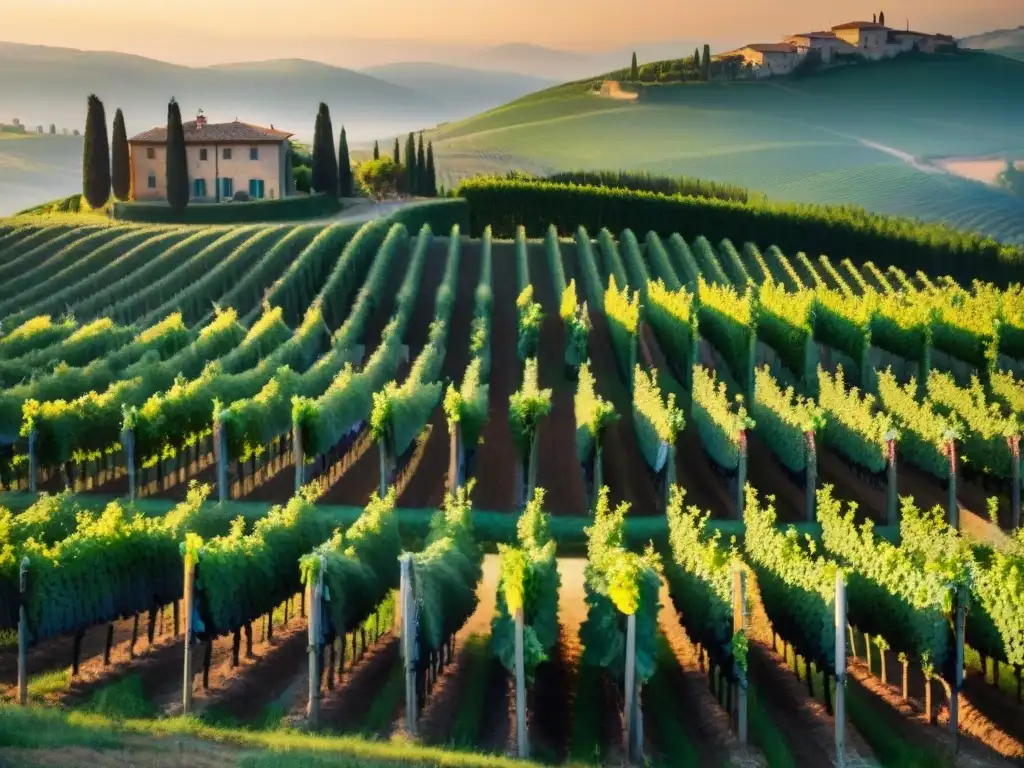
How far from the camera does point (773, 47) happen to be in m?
116

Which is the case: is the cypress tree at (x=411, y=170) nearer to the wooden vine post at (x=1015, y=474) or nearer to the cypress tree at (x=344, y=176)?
the cypress tree at (x=344, y=176)

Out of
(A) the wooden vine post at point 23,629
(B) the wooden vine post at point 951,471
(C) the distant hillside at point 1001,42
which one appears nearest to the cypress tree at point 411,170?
(B) the wooden vine post at point 951,471

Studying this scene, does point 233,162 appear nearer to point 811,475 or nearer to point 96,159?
point 96,159

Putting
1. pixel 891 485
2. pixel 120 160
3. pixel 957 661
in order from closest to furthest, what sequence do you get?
1. pixel 957 661
2. pixel 891 485
3. pixel 120 160

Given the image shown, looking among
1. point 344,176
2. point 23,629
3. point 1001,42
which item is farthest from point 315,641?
point 1001,42

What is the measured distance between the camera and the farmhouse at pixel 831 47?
115 metres

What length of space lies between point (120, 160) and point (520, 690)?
57.8 m

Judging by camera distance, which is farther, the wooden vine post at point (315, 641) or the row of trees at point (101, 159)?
the row of trees at point (101, 159)

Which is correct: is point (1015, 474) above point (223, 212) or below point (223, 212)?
below

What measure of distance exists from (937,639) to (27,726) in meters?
12.3

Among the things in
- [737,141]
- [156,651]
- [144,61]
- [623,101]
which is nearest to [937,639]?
[156,651]

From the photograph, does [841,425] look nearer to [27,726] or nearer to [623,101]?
[27,726]

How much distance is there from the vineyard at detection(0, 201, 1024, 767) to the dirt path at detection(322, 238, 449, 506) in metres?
0.15

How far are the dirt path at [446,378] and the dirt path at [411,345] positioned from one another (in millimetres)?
933
